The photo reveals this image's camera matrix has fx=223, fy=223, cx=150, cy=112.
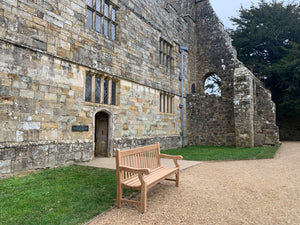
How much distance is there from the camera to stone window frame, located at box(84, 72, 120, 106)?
8.09 m

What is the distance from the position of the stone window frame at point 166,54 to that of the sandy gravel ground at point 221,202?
8.61 metres

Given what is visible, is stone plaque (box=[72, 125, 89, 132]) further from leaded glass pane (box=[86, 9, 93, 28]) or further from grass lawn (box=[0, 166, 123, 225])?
leaded glass pane (box=[86, 9, 93, 28])

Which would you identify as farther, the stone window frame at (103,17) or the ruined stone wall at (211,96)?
the ruined stone wall at (211,96)

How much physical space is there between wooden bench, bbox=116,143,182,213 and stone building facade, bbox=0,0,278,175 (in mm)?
3356

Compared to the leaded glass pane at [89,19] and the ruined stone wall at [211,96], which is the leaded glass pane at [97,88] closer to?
the leaded glass pane at [89,19]

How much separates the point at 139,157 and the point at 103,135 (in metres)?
5.06

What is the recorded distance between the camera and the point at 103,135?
915 centimetres

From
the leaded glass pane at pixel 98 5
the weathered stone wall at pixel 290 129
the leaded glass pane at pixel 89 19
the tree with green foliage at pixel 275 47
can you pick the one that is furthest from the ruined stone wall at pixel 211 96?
the weathered stone wall at pixel 290 129

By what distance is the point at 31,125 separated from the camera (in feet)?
19.9

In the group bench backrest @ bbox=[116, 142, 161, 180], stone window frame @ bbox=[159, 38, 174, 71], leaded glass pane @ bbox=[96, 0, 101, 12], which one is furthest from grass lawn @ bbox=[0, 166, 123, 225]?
stone window frame @ bbox=[159, 38, 174, 71]

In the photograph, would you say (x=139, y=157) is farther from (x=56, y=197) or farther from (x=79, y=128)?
(x=79, y=128)

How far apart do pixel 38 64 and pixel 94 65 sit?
213 centimetres

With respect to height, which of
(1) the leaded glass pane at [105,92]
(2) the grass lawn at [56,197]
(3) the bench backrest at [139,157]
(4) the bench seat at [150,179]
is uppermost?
(1) the leaded glass pane at [105,92]

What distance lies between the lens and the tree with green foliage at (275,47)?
1859 cm
